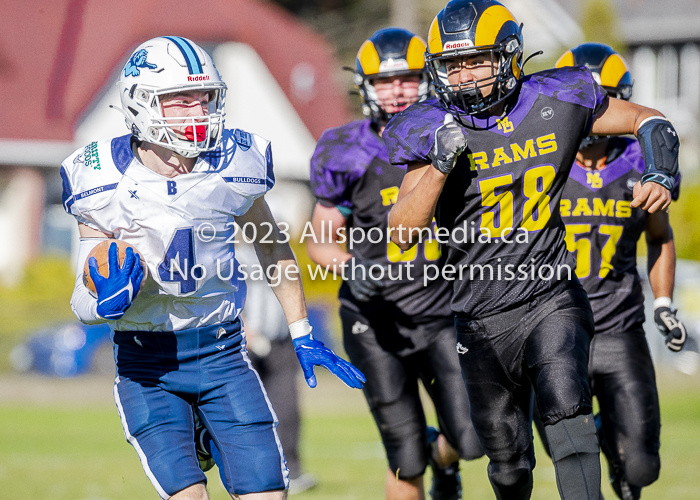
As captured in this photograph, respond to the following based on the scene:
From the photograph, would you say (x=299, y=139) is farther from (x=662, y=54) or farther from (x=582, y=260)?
(x=582, y=260)

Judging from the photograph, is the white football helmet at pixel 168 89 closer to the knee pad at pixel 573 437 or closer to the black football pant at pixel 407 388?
the black football pant at pixel 407 388

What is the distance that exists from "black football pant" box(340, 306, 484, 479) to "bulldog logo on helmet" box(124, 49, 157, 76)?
183 cm

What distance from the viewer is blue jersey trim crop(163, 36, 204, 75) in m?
3.59

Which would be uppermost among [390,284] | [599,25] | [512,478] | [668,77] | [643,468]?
[599,25]

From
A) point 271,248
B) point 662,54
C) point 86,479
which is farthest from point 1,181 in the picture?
point 662,54

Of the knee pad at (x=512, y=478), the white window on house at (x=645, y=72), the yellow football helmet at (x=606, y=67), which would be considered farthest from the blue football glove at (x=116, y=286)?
the white window on house at (x=645, y=72)

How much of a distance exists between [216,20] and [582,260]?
16.0 m

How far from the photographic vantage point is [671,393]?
12.3 meters

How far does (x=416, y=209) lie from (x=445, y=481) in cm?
194

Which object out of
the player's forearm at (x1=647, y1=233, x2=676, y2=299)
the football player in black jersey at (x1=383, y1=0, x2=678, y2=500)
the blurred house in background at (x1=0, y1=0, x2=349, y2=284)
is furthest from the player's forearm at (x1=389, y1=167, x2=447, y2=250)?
the blurred house in background at (x1=0, y1=0, x2=349, y2=284)

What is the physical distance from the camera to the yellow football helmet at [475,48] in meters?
3.72

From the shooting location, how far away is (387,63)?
4.79 metres

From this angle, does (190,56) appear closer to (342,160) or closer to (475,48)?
(475,48)

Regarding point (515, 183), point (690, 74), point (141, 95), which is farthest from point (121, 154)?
point (690, 74)
